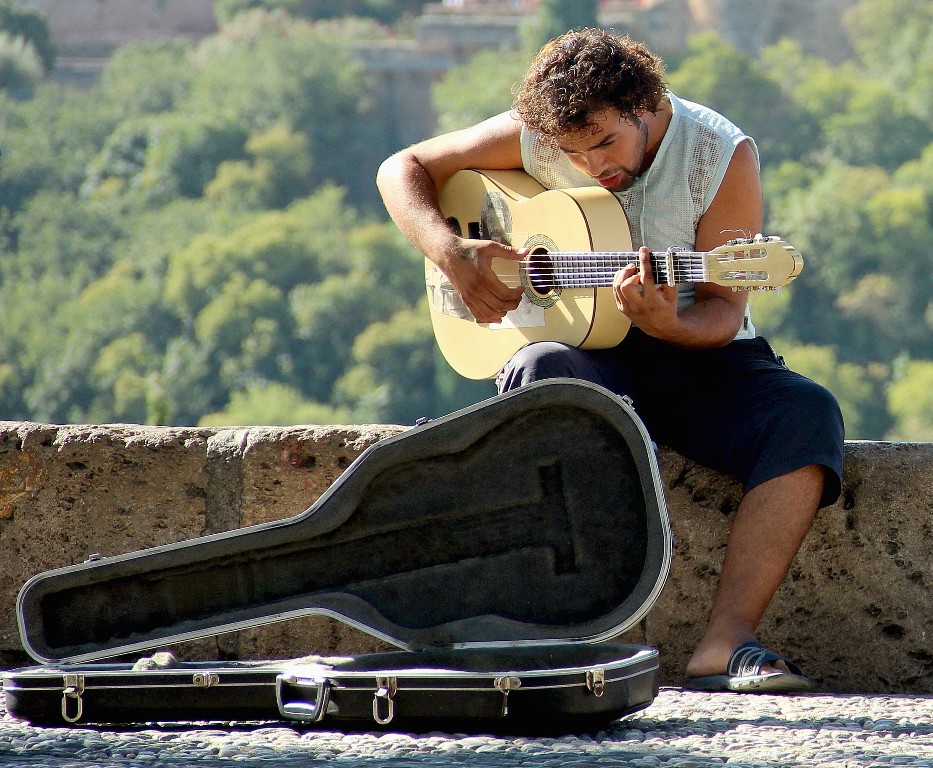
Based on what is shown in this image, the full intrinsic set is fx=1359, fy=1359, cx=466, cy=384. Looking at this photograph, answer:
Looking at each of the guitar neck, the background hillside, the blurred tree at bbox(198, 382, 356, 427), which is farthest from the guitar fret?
the blurred tree at bbox(198, 382, 356, 427)

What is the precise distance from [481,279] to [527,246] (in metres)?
0.21

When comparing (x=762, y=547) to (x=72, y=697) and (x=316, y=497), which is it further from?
(x=72, y=697)

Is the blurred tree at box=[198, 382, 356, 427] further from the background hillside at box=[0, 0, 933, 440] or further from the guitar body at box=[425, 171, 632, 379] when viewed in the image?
the guitar body at box=[425, 171, 632, 379]

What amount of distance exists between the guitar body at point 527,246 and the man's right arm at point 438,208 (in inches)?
2.2

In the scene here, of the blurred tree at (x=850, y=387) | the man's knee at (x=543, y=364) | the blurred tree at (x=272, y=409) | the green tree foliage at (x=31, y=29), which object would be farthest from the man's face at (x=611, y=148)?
the green tree foliage at (x=31, y=29)

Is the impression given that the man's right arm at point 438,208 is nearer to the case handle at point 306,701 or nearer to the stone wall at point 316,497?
the stone wall at point 316,497

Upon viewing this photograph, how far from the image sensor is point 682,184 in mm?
2996

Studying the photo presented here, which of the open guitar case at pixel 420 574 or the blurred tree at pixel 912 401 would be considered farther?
the blurred tree at pixel 912 401

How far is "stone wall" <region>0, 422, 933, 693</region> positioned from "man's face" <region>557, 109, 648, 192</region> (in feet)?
2.16

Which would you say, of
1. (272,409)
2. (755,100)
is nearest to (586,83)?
(272,409)

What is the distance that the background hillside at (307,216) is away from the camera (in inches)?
2616

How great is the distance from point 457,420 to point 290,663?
0.55m

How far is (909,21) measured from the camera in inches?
3674

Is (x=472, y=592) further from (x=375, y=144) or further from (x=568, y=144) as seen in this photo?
(x=375, y=144)
